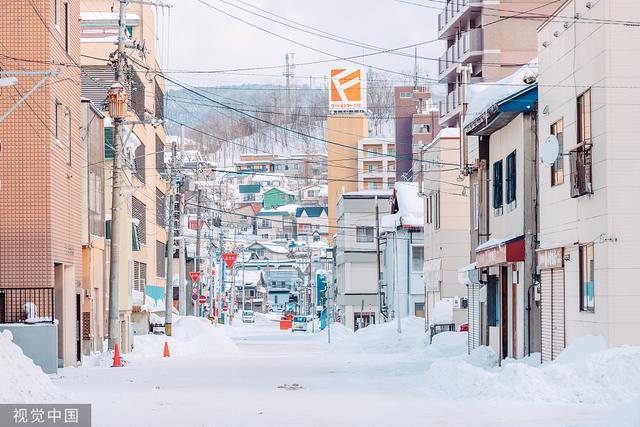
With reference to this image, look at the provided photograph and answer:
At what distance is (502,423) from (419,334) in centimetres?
3987

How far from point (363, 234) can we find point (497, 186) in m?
62.3

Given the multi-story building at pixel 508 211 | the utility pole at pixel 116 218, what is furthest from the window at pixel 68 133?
the multi-story building at pixel 508 211

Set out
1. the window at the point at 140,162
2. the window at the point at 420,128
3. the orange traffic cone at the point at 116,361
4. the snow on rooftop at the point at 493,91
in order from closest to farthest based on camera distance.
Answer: the snow on rooftop at the point at 493,91, the orange traffic cone at the point at 116,361, the window at the point at 140,162, the window at the point at 420,128

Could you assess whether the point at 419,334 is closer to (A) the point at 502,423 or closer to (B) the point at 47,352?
(B) the point at 47,352

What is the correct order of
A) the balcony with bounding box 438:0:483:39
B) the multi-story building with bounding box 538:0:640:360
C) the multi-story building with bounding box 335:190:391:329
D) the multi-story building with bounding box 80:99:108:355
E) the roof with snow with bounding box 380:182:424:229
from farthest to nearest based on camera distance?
the multi-story building with bounding box 335:190:391:329
the roof with snow with bounding box 380:182:424:229
the balcony with bounding box 438:0:483:39
the multi-story building with bounding box 80:99:108:355
the multi-story building with bounding box 538:0:640:360

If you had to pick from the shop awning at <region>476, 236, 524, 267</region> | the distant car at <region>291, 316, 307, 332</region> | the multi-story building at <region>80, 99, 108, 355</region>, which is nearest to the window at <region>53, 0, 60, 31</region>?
the multi-story building at <region>80, 99, 108, 355</region>

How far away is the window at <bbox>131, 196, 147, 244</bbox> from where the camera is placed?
62.0 m

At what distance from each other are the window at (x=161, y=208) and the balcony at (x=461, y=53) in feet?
63.8

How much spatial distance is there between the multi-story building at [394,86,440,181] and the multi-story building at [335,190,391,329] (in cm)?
2882

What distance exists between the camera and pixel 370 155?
142125 mm

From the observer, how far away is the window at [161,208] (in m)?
78.7

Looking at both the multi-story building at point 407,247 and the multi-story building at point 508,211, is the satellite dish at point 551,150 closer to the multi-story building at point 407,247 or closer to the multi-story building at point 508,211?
the multi-story building at point 508,211

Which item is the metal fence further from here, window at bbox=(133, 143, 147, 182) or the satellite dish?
window at bbox=(133, 143, 147, 182)

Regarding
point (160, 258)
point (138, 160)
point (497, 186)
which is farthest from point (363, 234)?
point (497, 186)
